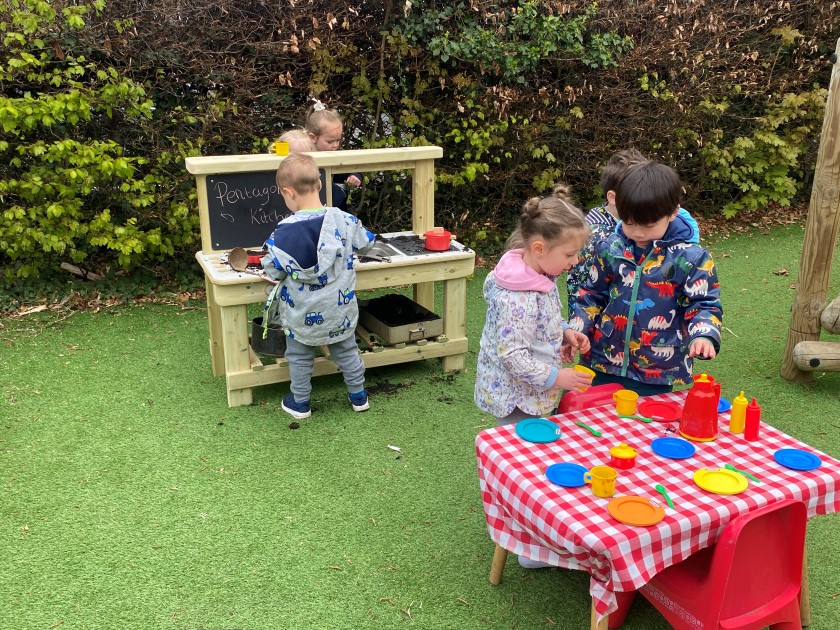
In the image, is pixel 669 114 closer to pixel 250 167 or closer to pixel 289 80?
pixel 289 80

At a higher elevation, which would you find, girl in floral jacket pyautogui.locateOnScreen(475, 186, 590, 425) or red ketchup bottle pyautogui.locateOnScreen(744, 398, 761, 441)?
girl in floral jacket pyautogui.locateOnScreen(475, 186, 590, 425)

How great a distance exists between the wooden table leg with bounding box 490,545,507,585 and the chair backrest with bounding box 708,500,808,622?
0.93 metres

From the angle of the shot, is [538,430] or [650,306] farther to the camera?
[650,306]

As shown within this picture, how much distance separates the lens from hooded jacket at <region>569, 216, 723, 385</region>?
324cm

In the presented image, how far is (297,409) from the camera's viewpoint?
184 inches

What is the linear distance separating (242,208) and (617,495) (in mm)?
3215

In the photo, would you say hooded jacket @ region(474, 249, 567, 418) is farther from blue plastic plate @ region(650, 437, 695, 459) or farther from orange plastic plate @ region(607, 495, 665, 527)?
orange plastic plate @ region(607, 495, 665, 527)

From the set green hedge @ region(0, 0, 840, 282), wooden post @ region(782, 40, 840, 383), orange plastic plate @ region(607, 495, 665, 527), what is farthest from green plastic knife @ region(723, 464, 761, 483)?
green hedge @ region(0, 0, 840, 282)

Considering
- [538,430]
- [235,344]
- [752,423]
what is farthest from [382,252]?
[752,423]

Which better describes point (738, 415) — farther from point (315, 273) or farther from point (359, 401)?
point (359, 401)

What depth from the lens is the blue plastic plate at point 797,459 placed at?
2656 mm

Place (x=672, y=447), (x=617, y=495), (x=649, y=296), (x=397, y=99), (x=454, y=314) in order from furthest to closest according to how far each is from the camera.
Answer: (x=397, y=99) < (x=454, y=314) < (x=649, y=296) < (x=672, y=447) < (x=617, y=495)

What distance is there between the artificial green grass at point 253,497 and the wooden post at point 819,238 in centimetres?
32

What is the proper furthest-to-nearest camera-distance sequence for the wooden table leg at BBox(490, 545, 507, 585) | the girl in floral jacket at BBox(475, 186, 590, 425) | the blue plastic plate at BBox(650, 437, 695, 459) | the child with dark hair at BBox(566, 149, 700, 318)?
the child with dark hair at BBox(566, 149, 700, 318) < the wooden table leg at BBox(490, 545, 507, 585) < the girl in floral jacket at BBox(475, 186, 590, 425) < the blue plastic plate at BBox(650, 437, 695, 459)
